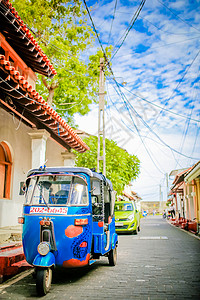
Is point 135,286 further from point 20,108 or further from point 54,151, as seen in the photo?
point 54,151

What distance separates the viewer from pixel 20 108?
8773 millimetres

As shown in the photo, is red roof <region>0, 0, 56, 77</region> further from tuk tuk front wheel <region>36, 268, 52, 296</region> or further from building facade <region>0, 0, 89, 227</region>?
tuk tuk front wheel <region>36, 268, 52, 296</region>

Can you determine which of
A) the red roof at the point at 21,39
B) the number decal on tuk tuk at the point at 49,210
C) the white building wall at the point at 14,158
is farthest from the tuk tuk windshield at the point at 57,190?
the red roof at the point at 21,39

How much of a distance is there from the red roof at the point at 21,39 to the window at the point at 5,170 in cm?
346

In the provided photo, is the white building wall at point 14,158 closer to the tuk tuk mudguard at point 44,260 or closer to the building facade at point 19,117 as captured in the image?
the building facade at point 19,117

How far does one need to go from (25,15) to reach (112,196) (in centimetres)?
1498

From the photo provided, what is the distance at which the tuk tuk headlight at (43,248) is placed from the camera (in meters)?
5.03

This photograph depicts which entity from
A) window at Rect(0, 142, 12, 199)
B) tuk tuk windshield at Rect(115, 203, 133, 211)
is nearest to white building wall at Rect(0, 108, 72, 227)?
window at Rect(0, 142, 12, 199)

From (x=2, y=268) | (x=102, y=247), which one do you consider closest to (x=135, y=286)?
(x=102, y=247)

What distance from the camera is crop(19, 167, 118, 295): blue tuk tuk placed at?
5.15 metres

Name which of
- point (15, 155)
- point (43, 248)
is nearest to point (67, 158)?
point (15, 155)

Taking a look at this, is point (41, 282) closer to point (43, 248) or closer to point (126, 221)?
point (43, 248)

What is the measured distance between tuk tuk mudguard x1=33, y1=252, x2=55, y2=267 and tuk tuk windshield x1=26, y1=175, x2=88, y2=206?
93 centimetres

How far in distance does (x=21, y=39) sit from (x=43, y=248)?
7477mm
